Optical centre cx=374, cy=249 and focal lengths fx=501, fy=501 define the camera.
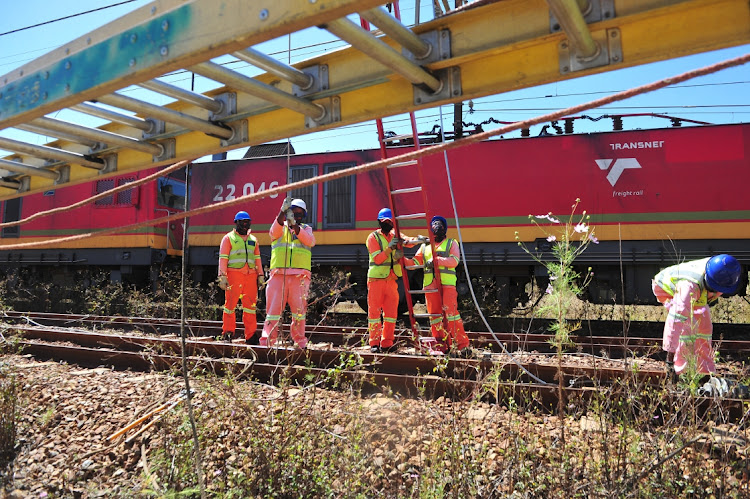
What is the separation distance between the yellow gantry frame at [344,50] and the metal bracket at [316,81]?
17 millimetres

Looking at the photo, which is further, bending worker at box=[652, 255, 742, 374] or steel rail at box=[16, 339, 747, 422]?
bending worker at box=[652, 255, 742, 374]

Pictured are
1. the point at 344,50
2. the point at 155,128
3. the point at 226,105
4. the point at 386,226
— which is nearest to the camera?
the point at 344,50

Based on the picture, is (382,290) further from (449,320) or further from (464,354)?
(464,354)

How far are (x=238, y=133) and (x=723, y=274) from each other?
3829 millimetres

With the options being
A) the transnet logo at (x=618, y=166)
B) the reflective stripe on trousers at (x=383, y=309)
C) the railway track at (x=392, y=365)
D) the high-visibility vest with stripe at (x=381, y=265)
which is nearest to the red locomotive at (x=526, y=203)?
the transnet logo at (x=618, y=166)

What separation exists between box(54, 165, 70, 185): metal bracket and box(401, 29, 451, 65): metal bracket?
2.68 metres

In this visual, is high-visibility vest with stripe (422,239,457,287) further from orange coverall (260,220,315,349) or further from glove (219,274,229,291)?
glove (219,274,229,291)

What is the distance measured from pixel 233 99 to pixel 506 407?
3.15 m

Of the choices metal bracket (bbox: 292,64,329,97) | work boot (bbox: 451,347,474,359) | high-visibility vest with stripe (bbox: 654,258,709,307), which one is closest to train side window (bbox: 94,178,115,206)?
work boot (bbox: 451,347,474,359)

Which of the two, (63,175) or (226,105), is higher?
(226,105)

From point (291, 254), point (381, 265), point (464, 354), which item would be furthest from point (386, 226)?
point (464, 354)

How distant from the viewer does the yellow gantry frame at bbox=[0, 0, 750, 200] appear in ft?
5.35

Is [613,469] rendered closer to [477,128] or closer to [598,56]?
[598,56]

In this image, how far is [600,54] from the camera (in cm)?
191
